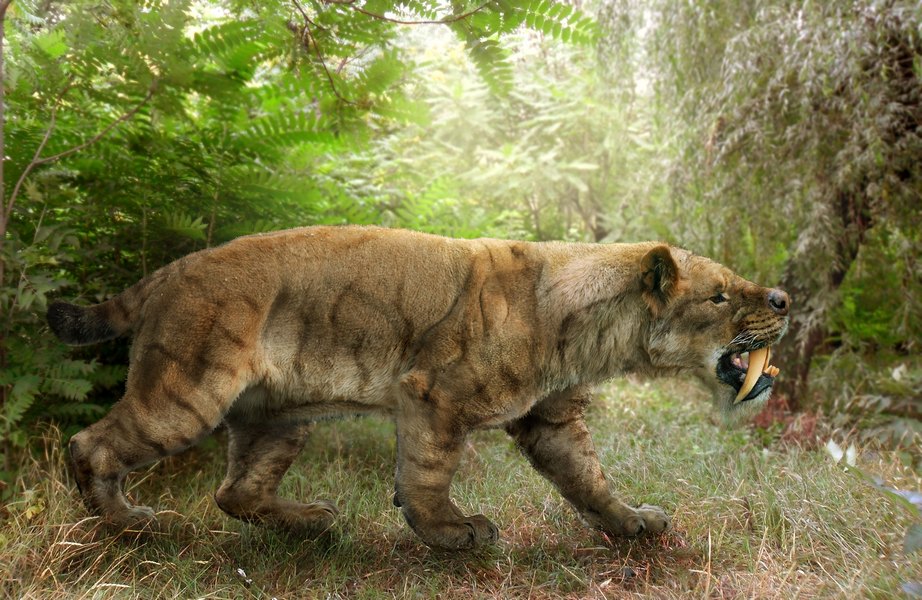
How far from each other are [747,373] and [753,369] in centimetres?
4

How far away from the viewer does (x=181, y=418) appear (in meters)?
3.68

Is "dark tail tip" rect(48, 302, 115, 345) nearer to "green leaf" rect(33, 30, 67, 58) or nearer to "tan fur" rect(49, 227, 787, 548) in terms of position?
"tan fur" rect(49, 227, 787, 548)

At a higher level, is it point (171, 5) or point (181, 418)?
point (171, 5)

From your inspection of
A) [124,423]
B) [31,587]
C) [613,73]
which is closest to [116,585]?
[31,587]

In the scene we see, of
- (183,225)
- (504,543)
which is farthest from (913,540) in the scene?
(183,225)

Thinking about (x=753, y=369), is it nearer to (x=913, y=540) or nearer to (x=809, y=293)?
(x=913, y=540)

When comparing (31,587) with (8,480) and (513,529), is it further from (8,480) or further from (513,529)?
(513,529)

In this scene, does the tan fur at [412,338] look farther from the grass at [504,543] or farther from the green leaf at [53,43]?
the green leaf at [53,43]

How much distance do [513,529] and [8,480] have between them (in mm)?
2745

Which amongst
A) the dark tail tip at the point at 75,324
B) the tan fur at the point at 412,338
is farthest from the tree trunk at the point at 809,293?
the dark tail tip at the point at 75,324

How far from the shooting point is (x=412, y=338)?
392 centimetres

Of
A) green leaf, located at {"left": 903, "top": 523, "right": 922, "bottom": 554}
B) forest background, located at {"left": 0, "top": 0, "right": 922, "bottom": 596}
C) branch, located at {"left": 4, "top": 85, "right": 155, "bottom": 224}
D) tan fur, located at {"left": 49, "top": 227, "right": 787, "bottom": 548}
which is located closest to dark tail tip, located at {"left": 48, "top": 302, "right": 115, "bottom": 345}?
tan fur, located at {"left": 49, "top": 227, "right": 787, "bottom": 548}

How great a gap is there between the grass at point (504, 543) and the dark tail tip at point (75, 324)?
0.88 m

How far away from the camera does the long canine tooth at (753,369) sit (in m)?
4.05
